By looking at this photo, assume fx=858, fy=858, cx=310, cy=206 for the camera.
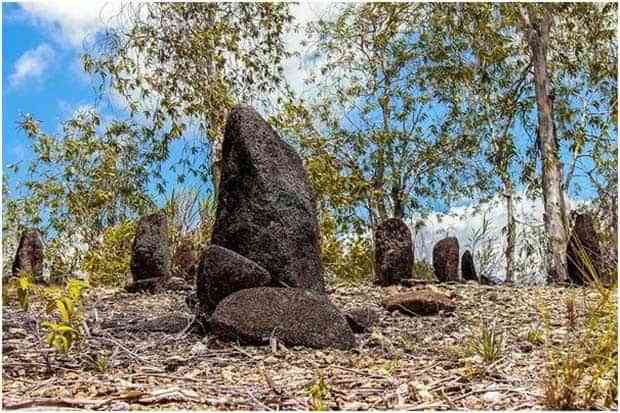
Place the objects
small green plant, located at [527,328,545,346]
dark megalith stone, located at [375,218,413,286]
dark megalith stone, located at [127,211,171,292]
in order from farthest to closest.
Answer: dark megalith stone, located at [127,211,171,292] < dark megalith stone, located at [375,218,413,286] < small green plant, located at [527,328,545,346]

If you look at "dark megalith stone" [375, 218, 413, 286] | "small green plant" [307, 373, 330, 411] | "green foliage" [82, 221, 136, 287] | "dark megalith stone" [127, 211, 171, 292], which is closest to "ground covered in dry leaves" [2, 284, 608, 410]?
"small green plant" [307, 373, 330, 411]

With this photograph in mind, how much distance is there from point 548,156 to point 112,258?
7070 mm

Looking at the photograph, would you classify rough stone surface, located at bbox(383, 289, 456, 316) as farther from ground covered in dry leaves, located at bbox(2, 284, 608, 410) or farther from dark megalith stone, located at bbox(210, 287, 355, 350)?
dark megalith stone, located at bbox(210, 287, 355, 350)

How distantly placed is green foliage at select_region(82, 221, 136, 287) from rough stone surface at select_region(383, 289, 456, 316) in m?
6.96

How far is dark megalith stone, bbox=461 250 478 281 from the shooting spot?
1188 cm

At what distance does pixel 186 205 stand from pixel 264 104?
239cm

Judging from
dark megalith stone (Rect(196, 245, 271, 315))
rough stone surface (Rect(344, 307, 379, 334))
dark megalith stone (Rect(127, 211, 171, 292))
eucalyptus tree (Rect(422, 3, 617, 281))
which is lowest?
rough stone surface (Rect(344, 307, 379, 334))

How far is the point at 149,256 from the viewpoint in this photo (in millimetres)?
10289

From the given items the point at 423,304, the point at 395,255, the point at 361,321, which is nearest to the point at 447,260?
the point at 395,255

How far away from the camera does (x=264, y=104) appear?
593 inches

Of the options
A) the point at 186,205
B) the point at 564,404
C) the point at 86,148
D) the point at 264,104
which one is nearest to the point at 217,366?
the point at 564,404


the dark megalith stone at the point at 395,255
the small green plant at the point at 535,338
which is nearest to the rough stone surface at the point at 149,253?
the dark megalith stone at the point at 395,255

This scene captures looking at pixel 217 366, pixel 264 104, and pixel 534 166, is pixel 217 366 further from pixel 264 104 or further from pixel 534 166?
pixel 534 166

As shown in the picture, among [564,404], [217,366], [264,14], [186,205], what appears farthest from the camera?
[264,14]
